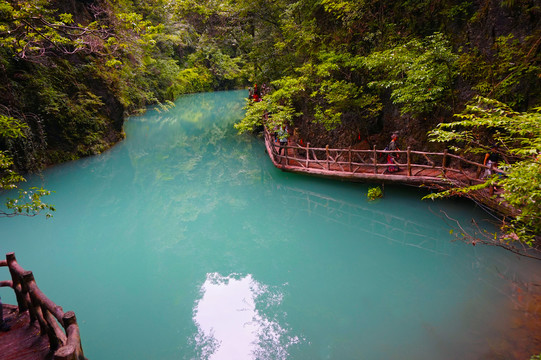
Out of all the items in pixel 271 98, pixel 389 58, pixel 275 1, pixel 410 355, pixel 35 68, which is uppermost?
pixel 275 1

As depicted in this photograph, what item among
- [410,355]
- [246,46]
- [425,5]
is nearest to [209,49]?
[246,46]

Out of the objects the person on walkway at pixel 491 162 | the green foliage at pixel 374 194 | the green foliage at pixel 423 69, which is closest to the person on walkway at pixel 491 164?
the person on walkway at pixel 491 162

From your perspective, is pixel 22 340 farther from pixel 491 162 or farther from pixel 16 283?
pixel 491 162

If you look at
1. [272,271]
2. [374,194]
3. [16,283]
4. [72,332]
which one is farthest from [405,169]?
[16,283]

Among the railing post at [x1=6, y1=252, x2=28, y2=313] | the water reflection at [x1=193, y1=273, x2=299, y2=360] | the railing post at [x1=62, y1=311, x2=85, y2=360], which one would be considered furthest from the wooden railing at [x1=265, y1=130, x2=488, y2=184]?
the railing post at [x1=6, y1=252, x2=28, y2=313]

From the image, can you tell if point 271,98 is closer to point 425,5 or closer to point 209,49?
point 425,5

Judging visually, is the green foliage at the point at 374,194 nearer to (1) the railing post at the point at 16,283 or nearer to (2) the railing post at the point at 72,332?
(2) the railing post at the point at 72,332

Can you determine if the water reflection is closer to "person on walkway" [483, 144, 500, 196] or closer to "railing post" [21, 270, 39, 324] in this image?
"railing post" [21, 270, 39, 324]
